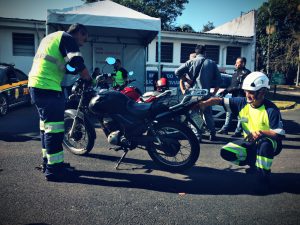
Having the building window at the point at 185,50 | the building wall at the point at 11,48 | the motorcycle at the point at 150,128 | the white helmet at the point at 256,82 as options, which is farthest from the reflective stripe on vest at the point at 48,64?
the building window at the point at 185,50

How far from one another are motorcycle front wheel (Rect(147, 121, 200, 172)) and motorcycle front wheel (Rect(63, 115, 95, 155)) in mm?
1055

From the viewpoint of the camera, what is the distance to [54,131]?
3674 millimetres

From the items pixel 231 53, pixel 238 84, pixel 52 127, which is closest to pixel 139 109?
pixel 52 127

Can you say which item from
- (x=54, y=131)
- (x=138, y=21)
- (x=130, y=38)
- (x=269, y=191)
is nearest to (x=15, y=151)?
→ (x=54, y=131)

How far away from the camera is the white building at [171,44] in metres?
14.7

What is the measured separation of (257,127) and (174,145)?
113 centimetres

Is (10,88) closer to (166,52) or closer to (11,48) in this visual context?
(11,48)

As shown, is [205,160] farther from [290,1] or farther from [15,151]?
[290,1]

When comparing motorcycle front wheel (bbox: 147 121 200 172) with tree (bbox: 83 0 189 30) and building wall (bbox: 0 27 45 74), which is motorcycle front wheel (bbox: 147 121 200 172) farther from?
tree (bbox: 83 0 189 30)

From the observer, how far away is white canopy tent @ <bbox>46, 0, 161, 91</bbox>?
31.3 feet

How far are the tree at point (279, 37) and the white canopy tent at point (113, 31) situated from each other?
Result: 23367 millimetres

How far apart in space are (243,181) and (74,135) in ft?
8.62

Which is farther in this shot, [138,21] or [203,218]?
[138,21]

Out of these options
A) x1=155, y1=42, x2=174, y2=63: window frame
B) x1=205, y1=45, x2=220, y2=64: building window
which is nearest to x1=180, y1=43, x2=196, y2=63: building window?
x1=155, y1=42, x2=174, y2=63: window frame
